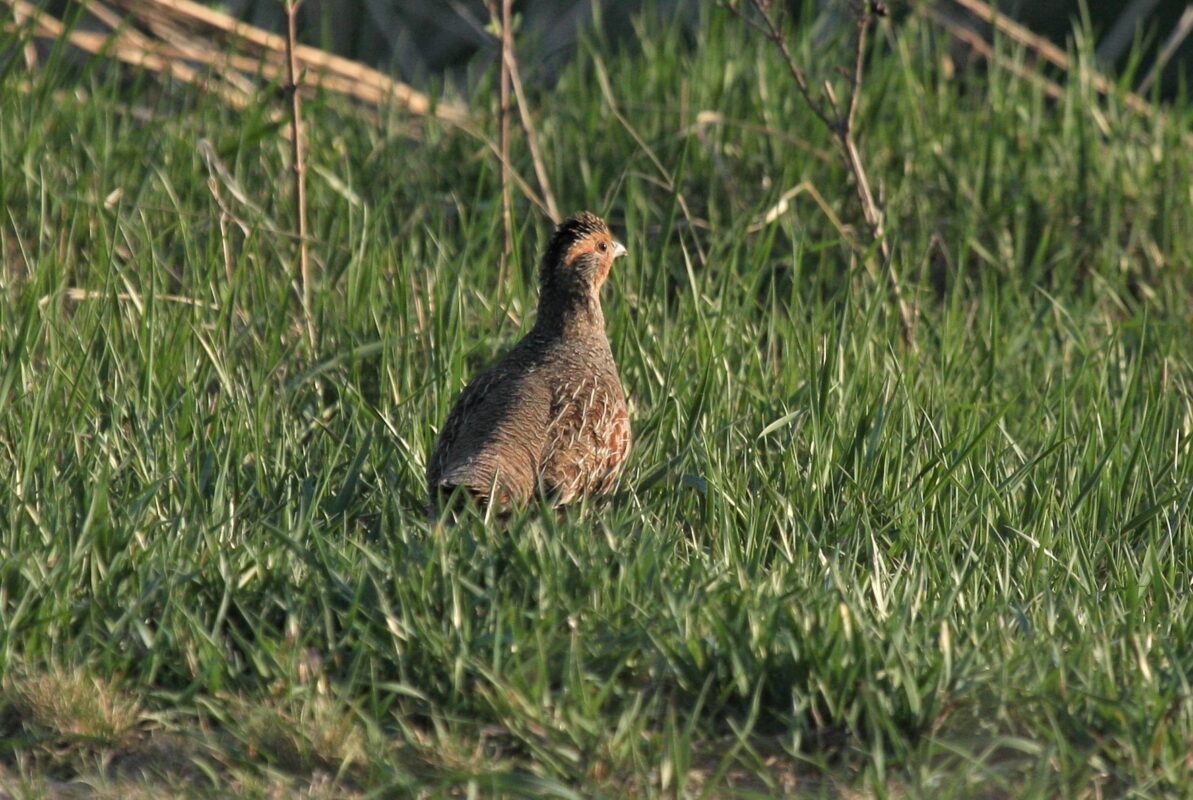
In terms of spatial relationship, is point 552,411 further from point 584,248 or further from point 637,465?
point 584,248

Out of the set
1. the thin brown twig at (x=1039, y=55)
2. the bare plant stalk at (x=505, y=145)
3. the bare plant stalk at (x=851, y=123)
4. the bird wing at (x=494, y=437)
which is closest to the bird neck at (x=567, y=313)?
the bird wing at (x=494, y=437)

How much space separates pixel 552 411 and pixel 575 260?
0.64 metres

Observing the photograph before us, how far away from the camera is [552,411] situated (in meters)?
4.57

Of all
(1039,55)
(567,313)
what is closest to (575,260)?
(567,313)

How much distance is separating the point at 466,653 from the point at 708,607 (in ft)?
1.74

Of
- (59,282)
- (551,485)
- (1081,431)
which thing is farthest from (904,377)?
(59,282)

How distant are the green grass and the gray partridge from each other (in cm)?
15

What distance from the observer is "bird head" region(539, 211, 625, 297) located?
16.4ft

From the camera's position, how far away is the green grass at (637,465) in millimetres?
3256

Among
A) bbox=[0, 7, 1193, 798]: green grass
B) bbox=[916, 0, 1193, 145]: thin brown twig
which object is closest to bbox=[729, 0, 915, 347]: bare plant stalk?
bbox=[0, 7, 1193, 798]: green grass

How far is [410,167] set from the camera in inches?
270

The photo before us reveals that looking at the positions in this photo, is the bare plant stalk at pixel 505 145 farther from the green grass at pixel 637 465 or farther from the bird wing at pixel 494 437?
the bird wing at pixel 494 437

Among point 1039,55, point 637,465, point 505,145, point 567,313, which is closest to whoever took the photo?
point 637,465

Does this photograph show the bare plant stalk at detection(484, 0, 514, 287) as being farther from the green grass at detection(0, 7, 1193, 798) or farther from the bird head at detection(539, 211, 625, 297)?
the bird head at detection(539, 211, 625, 297)
